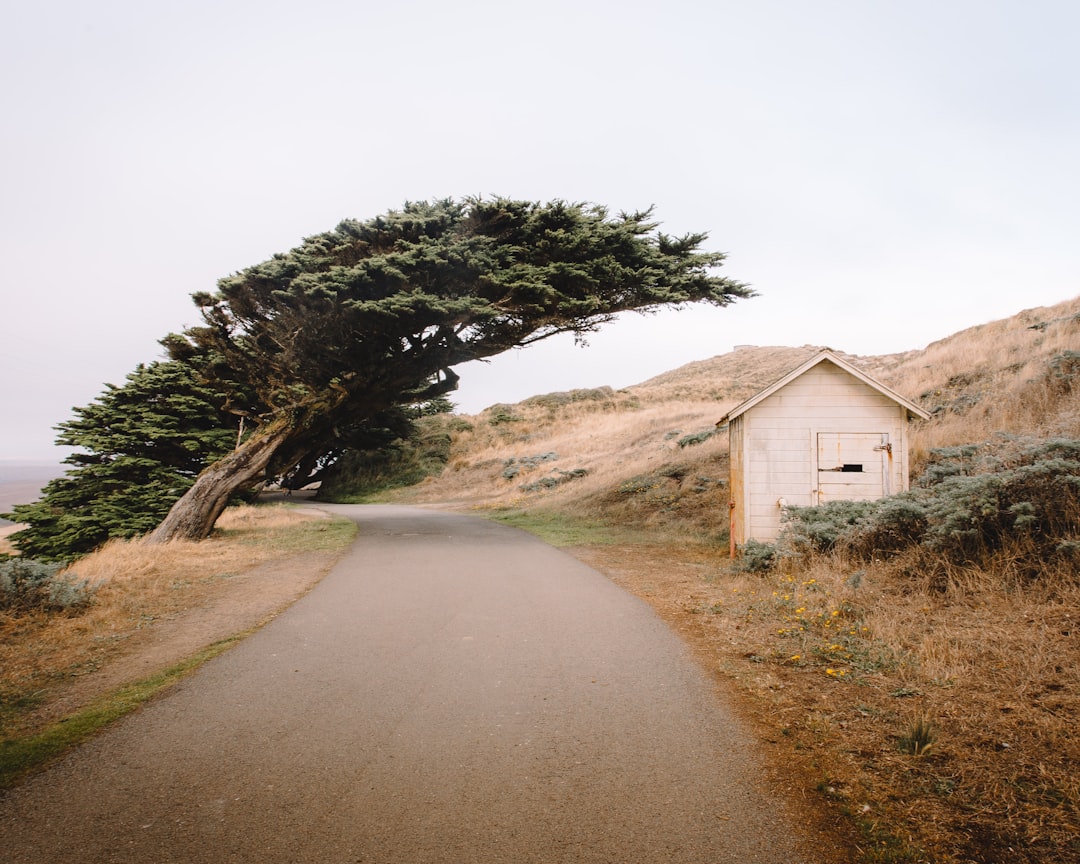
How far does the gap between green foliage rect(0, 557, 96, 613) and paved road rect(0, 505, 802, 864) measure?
3075 mm

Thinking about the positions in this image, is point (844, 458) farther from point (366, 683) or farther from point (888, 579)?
point (366, 683)

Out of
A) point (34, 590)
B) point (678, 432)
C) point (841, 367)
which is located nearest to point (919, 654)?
point (841, 367)

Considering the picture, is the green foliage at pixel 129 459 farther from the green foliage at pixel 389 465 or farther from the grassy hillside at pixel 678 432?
the green foliage at pixel 389 465

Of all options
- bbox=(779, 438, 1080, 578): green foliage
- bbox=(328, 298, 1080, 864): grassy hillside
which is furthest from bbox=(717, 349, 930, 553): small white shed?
bbox=(779, 438, 1080, 578): green foliage

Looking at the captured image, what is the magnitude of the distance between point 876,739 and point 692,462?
16.3 metres

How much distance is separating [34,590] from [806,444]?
12591 mm

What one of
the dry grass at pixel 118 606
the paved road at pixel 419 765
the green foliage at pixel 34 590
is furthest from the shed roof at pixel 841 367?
the green foliage at pixel 34 590

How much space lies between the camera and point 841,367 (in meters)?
11.7

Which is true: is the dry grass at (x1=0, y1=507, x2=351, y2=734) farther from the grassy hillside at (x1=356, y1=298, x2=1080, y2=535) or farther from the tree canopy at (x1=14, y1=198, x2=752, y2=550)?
the grassy hillside at (x1=356, y1=298, x2=1080, y2=535)

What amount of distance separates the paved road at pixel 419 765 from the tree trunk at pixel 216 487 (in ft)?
32.5

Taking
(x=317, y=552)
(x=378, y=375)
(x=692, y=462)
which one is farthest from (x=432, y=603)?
(x=692, y=462)

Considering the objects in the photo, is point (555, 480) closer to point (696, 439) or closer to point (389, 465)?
point (696, 439)

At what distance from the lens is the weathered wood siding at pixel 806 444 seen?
11.4m

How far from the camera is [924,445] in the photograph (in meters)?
14.0
